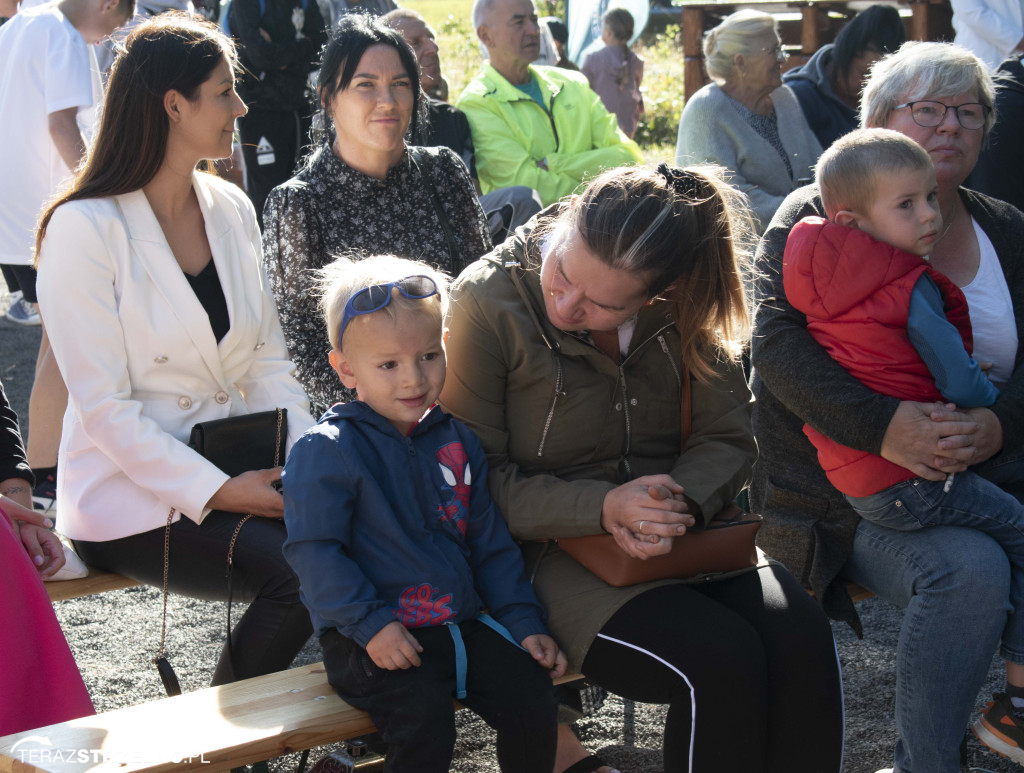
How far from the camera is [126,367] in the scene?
8.60 ft

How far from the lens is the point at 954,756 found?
7.75ft

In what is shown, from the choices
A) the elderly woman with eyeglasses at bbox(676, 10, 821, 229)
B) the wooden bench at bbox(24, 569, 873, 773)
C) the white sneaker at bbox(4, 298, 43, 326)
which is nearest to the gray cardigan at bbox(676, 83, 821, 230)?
the elderly woman with eyeglasses at bbox(676, 10, 821, 229)

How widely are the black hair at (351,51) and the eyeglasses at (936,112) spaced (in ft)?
5.09

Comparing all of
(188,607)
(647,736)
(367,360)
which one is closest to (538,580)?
(367,360)

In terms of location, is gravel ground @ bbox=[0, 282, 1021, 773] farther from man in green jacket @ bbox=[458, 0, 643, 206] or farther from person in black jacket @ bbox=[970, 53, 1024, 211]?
man in green jacket @ bbox=[458, 0, 643, 206]

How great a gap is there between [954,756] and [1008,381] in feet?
3.06

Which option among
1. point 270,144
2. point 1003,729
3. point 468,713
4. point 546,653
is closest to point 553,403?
point 546,653

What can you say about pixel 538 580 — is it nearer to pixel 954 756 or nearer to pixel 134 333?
pixel 954 756

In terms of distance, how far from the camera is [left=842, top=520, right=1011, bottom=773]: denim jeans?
92.5 inches

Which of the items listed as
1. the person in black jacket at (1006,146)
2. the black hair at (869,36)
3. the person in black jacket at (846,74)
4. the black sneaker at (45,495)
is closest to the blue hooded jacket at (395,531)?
the black sneaker at (45,495)

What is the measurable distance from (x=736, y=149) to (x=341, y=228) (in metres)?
2.20

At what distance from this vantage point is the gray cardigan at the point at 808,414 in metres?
2.49

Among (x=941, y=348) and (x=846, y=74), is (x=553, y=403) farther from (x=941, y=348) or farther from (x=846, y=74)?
(x=846, y=74)

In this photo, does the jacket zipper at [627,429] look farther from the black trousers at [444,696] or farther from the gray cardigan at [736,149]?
the gray cardigan at [736,149]
